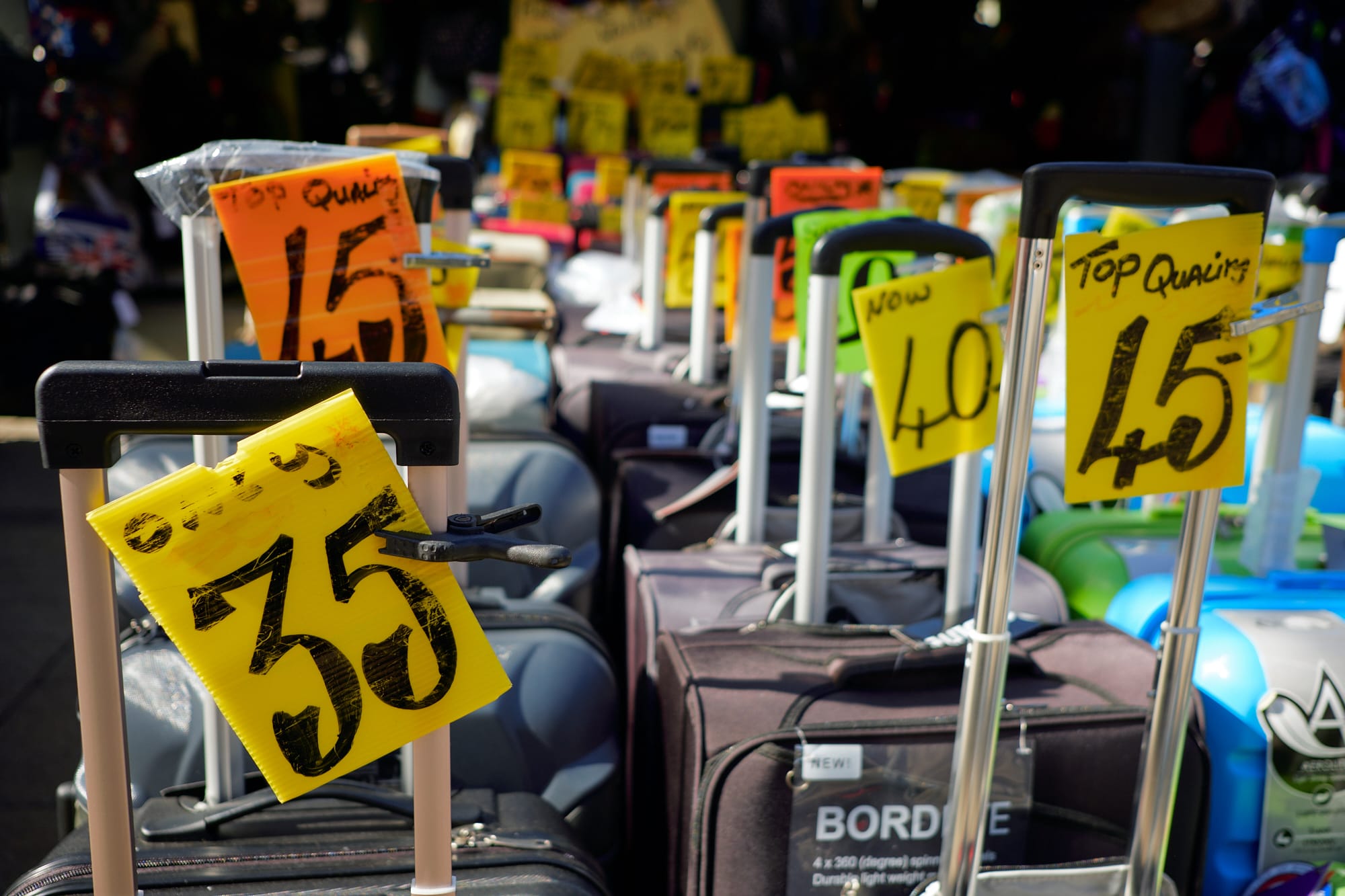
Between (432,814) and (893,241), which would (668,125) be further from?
(432,814)

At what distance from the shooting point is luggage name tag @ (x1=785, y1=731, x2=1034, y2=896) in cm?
131

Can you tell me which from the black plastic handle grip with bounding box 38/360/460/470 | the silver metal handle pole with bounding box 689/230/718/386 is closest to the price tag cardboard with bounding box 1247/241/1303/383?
the silver metal handle pole with bounding box 689/230/718/386

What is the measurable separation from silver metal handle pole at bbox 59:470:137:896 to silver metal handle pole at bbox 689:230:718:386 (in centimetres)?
207

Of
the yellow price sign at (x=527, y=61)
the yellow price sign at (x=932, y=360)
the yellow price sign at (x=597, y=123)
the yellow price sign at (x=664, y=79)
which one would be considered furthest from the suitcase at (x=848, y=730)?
the yellow price sign at (x=664, y=79)

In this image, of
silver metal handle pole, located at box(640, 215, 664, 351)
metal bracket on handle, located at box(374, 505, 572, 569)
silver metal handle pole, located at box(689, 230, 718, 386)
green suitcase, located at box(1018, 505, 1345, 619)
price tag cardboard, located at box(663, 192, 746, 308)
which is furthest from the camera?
silver metal handle pole, located at box(640, 215, 664, 351)

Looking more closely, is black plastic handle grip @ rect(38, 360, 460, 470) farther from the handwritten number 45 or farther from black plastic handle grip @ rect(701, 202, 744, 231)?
black plastic handle grip @ rect(701, 202, 744, 231)

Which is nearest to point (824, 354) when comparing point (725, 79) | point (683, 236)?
point (683, 236)

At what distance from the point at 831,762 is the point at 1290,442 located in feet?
3.47

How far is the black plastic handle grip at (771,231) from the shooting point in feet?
6.33

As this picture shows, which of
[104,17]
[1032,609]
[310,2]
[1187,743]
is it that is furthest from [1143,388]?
[310,2]

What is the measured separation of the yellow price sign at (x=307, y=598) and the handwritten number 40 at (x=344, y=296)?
495 mm

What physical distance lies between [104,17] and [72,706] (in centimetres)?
521

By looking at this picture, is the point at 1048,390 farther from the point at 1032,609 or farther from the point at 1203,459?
the point at 1203,459

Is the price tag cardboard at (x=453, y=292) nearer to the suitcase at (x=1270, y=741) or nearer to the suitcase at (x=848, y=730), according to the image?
the suitcase at (x=848, y=730)
